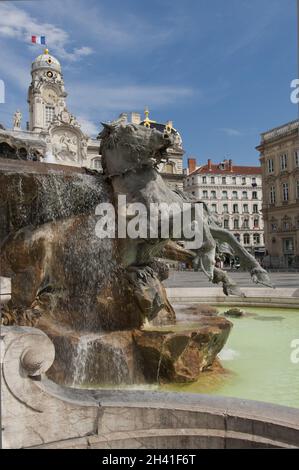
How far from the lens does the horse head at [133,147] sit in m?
6.52

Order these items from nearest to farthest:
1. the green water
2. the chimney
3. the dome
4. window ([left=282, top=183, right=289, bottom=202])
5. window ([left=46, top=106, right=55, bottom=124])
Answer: the green water → window ([left=282, top=183, right=289, bottom=202]) → window ([left=46, top=106, right=55, bottom=124]) → the dome → the chimney

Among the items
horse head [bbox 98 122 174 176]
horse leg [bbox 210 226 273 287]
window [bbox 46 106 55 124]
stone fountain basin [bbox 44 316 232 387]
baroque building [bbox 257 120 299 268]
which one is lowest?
stone fountain basin [bbox 44 316 232 387]

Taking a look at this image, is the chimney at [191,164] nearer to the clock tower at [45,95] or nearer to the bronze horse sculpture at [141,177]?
the clock tower at [45,95]

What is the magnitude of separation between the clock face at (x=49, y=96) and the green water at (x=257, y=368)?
205 ft

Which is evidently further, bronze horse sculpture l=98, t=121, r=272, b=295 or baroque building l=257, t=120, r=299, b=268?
baroque building l=257, t=120, r=299, b=268

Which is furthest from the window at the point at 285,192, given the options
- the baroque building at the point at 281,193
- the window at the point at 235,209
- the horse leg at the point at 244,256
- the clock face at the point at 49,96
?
the horse leg at the point at 244,256

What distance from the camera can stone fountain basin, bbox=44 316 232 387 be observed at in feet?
18.4

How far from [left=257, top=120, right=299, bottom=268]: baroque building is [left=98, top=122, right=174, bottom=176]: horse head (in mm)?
45087

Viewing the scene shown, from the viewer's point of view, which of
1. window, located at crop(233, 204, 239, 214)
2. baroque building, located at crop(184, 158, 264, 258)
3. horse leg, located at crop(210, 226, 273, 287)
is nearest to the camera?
horse leg, located at crop(210, 226, 273, 287)

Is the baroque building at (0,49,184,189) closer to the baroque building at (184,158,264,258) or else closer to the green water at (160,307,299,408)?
the baroque building at (184,158,264,258)

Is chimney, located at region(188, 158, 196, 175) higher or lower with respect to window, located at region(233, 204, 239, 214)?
higher

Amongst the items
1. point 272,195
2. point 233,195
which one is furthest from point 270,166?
point 233,195

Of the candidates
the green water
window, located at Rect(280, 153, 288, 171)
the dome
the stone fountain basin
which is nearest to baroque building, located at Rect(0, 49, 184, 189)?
the dome

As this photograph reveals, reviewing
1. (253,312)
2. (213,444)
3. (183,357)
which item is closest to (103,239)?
(183,357)
